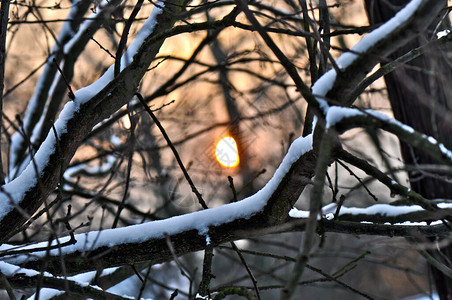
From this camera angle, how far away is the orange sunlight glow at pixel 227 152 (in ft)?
26.2

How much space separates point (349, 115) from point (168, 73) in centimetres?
580

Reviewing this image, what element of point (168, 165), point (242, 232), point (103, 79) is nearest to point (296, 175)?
point (242, 232)

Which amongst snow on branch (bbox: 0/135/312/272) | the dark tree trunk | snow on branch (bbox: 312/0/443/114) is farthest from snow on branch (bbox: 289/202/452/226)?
the dark tree trunk

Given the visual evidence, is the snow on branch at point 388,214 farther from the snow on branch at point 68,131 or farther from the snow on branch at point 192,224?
the snow on branch at point 68,131

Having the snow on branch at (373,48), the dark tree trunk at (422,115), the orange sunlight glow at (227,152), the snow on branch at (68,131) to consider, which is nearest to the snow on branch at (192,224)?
the snow on branch at (68,131)

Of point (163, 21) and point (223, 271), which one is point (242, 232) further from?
point (223, 271)

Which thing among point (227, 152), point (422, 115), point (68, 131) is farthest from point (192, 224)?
point (227, 152)

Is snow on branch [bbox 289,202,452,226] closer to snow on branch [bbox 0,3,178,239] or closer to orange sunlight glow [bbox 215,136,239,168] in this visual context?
snow on branch [bbox 0,3,178,239]

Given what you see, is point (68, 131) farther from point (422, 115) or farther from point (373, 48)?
point (422, 115)

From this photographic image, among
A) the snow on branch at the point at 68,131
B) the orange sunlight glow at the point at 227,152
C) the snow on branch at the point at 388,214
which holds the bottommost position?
the snow on branch at the point at 388,214

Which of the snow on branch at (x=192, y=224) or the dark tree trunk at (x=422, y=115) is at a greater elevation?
the dark tree trunk at (x=422, y=115)

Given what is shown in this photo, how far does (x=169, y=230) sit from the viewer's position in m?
2.57

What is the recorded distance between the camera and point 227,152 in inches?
314

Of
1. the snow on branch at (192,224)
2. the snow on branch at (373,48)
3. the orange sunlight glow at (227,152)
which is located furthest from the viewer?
the orange sunlight glow at (227,152)
